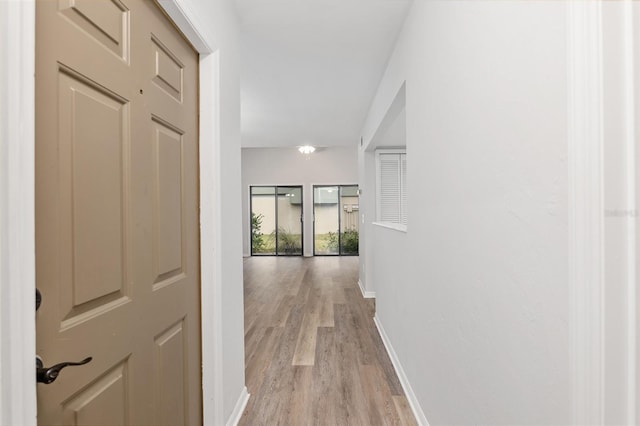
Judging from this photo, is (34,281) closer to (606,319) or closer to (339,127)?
(606,319)

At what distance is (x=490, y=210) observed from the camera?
105 centimetres

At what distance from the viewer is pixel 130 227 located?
1.00 meters

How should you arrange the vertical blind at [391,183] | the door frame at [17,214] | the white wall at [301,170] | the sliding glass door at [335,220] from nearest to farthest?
the door frame at [17,214], the vertical blind at [391,183], the white wall at [301,170], the sliding glass door at [335,220]

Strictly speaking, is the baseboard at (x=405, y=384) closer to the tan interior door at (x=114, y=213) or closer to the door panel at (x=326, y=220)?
the tan interior door at (x=114, y=213)

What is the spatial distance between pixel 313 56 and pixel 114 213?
213cm

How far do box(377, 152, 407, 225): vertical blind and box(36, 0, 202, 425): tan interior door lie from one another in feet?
11.7

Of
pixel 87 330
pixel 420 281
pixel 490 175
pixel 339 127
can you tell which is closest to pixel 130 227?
pixel 87 330

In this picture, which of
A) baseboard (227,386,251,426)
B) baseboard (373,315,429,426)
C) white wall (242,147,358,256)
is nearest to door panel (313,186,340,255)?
white wall (242,147,358,256)

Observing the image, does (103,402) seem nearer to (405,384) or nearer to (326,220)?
(405,384)

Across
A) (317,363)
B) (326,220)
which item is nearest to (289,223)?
(326,220)

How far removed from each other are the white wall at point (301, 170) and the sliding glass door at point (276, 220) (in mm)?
187

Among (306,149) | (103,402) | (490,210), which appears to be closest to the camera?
(103,402)

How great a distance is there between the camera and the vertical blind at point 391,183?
465 cm

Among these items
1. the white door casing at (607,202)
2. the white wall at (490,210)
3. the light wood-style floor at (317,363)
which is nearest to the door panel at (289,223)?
the light wood-style floor at (317,363)
